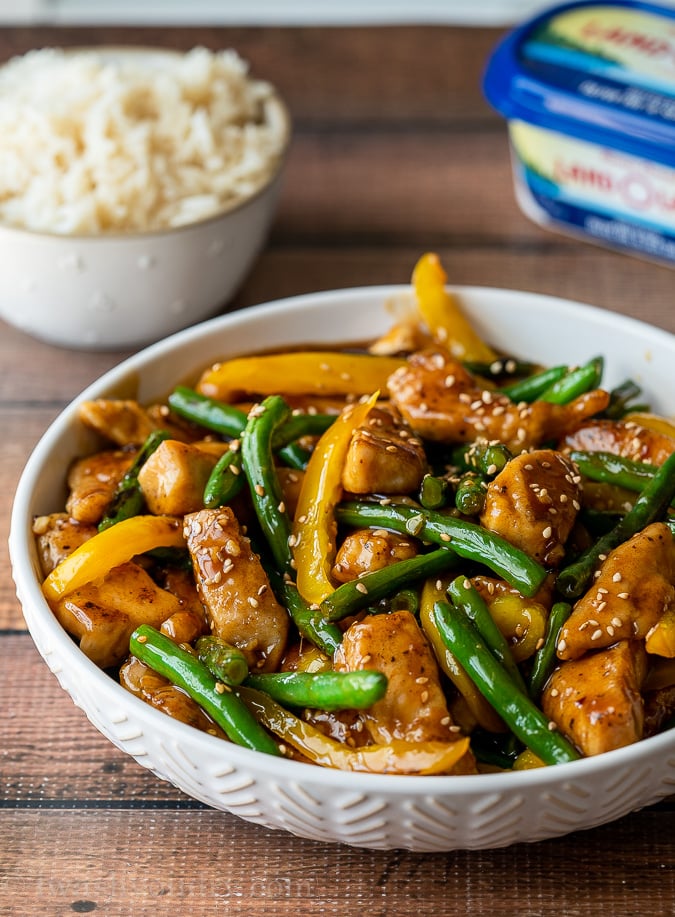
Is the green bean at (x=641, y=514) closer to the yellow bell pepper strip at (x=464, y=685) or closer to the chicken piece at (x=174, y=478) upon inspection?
the yellow bell pepper strip at (x=464, y=685)

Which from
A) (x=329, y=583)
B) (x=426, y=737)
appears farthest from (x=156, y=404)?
(x=426, y=737)

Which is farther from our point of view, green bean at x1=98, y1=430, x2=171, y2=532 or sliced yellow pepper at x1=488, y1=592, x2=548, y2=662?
green bean at x1=98, y1=430, x2=171, y2=532

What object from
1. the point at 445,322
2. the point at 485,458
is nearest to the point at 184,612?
the point at 485,458

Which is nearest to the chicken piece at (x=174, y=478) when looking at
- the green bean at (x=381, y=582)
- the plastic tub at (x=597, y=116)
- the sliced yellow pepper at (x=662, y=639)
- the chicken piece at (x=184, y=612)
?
the chicken piece at (x=184, y=612)

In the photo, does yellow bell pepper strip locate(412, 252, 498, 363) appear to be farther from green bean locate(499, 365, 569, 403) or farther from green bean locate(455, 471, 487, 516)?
green bean locate(455, 471, 487, 516)

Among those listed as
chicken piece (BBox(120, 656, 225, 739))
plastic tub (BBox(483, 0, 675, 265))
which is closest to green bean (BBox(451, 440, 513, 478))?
chicken piece (BBox(120, 656, 225, 739))

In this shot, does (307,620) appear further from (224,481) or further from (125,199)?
(125,199)
